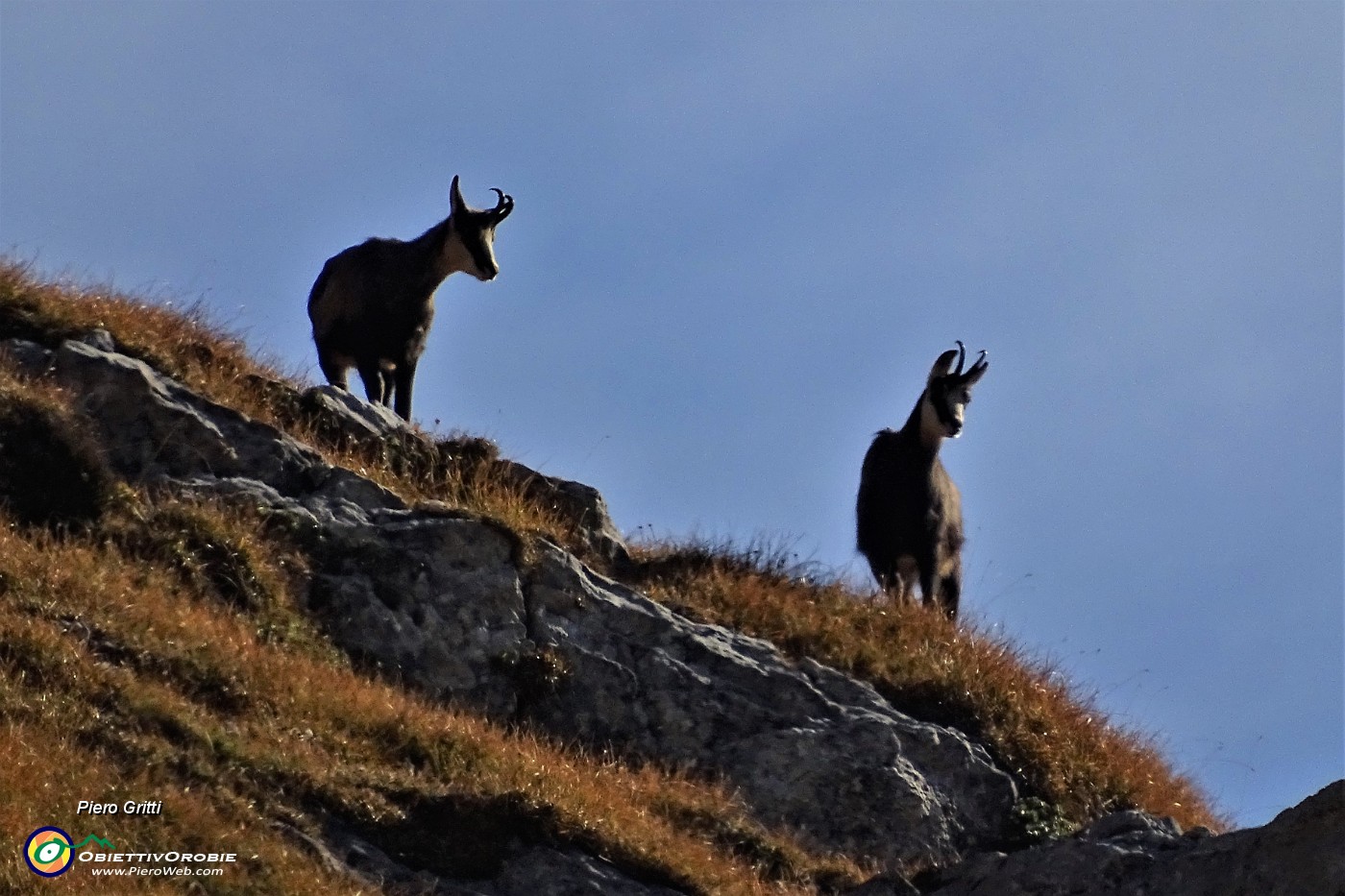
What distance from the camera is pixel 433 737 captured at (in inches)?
428

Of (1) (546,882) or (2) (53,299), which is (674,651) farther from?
(2) (53,299)

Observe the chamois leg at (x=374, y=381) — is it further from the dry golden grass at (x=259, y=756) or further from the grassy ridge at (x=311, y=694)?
the dry golden grass at (x=259, y=756)

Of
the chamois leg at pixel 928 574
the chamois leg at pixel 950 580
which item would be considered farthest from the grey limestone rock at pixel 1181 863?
the chamois leg at pixel 950 580

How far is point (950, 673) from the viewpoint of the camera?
14.3 m

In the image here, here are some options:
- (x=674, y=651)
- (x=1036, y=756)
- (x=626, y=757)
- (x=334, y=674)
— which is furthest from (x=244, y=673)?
(x=1036, y=756)

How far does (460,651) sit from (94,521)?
7.88ft

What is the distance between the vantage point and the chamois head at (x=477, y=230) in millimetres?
19062

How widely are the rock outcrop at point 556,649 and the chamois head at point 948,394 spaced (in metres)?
4.63

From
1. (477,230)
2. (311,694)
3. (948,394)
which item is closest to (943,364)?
(948,394)

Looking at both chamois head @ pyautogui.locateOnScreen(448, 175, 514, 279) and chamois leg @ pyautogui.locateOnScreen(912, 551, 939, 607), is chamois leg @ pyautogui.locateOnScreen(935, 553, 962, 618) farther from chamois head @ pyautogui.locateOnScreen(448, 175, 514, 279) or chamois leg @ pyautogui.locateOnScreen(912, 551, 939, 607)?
chamois head @ pyautogui.locateOnScreen(448, 175, 514, 279)

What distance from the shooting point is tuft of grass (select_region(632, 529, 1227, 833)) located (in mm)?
13797

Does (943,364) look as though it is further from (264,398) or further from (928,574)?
(264,398)

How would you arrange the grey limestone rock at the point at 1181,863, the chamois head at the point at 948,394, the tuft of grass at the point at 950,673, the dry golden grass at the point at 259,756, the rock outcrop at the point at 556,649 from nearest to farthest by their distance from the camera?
the grey limestone rock at the point at 1181,863 → the dry golden grass at the point at 259,756 → the rock outcrop at the point at 556,649 → the tuft of grass at the point at 950,673 → the chamois head at the point at 948,394

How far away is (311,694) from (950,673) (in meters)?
5.23
